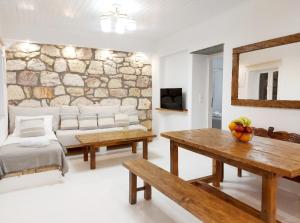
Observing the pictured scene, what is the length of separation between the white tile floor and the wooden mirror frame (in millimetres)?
1025

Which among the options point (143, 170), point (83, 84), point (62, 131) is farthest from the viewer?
point (83, 84)

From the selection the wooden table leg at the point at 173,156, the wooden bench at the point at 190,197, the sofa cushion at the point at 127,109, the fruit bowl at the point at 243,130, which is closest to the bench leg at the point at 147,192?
the wooden bench at the point at 190,197

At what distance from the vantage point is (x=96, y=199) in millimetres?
2539

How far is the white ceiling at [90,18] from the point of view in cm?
331

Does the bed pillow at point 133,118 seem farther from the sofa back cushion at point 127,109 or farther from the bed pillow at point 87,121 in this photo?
the bed pillow at point 87,121

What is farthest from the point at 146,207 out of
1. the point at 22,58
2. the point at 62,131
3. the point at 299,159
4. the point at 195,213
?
the point at 22,58

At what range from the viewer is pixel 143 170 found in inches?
91.9

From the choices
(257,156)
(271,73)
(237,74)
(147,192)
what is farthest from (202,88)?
(257,156)

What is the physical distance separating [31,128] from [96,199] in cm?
209

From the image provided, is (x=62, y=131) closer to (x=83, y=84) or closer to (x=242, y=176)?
(x=83, y=84)

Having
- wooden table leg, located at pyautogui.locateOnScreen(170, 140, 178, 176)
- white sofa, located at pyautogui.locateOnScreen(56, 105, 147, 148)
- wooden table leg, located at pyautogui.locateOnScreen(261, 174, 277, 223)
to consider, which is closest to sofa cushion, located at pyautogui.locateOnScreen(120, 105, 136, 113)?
white sofa, located at pyautogui.locateOnScreen(56, 105, 147, 148)

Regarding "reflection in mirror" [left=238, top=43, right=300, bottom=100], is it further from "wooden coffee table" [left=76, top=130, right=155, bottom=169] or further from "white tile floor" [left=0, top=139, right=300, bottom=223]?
"wooden coffee table" [left=76, top=130, right=155, bottom=169]

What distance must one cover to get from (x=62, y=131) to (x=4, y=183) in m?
1.76

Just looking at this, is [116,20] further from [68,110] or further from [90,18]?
[68,110]
